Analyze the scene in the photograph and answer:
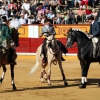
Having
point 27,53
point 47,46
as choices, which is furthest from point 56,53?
point 27,53

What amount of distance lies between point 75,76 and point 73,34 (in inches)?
105

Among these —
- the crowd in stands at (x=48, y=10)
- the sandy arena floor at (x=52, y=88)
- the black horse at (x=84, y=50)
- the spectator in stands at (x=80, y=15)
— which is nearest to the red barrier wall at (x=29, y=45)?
the crowd in stands at (x=48, y=10)

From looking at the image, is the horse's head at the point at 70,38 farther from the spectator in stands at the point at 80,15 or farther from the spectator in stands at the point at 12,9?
the spectator in stands at the point at 12,9

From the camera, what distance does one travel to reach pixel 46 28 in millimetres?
11977

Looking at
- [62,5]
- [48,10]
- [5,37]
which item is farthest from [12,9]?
[5,37]

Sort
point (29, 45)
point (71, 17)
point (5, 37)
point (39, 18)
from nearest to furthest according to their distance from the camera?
1. point (5, 37)
2. point (29, 45)
3. point (71, 17)
4. point (39, 18)

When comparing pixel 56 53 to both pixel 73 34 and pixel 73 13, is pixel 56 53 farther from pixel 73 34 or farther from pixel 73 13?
pixel 73 13

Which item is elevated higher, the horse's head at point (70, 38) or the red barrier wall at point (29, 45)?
the horse's head at point (70, 38)

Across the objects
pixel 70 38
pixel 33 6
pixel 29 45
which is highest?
pixel 70 38

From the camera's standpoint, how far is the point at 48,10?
21.0 m

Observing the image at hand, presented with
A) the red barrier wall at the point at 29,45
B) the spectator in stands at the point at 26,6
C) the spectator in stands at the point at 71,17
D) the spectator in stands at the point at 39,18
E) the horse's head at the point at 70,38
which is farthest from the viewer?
the spectator in stands at the point at 26,6

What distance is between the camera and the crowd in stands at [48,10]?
2044 cm

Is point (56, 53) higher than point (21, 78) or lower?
higher

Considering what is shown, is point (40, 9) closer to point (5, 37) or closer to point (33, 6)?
point (33, 6)
